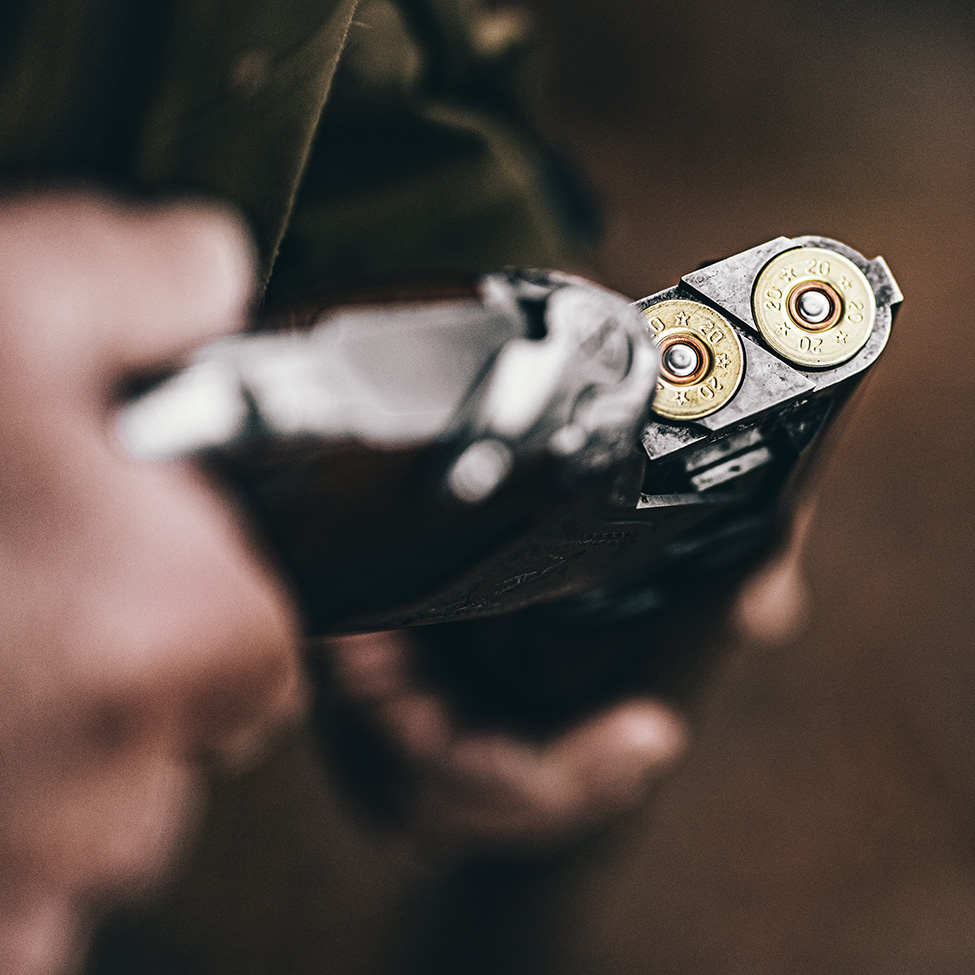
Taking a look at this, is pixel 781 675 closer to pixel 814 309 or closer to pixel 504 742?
pixel 504 742

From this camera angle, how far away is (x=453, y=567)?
0.28 m

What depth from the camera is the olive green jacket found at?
0.32 metres

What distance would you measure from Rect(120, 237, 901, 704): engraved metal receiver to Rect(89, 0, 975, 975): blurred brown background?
1.69 feet

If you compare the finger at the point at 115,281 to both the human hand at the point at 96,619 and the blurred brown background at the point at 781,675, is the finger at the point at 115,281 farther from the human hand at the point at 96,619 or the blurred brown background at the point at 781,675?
the blurred brown background at the point at 781,675

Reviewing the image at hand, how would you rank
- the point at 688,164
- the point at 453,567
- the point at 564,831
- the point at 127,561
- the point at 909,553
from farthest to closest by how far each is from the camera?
the point at 688,164 → the point at 909,553 → the point at 564,831 → the point at 453,567 → the point at 127,561

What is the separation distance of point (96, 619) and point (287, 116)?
0.24m

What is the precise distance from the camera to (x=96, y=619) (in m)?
0.18

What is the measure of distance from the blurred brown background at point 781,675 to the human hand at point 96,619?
0.66 metres

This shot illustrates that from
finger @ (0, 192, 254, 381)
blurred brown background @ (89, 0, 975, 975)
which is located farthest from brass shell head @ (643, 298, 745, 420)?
blurred brown background @ (89, 0, 975, 975)

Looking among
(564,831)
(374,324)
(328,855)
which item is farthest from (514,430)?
(328,855)

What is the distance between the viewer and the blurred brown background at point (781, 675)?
2.70ft

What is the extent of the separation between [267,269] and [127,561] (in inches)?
8.0

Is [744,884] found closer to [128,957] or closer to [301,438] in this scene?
[128,957]

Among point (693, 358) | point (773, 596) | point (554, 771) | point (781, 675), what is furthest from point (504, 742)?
point (781, 675)
